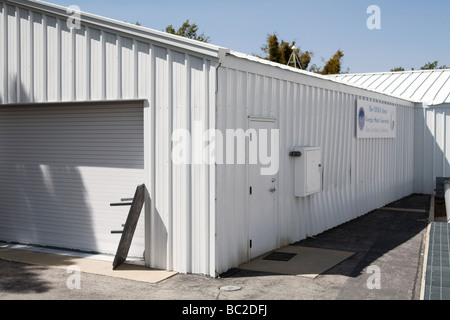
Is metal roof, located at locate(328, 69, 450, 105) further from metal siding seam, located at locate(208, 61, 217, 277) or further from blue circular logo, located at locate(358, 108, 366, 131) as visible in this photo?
metal siding seam, located at locate(208, 61, 217, 277)

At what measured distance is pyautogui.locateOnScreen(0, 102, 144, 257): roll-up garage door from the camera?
27.5ft

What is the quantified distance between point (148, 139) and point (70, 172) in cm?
216

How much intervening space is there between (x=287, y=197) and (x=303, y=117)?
1652mm

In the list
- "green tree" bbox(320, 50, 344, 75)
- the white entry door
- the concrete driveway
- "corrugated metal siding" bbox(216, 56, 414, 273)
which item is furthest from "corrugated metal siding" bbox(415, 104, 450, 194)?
"green tree" bbox(320, 50, 344, 75)

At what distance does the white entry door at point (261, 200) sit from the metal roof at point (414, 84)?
9867 millimetres

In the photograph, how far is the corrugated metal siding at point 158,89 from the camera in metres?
7.21

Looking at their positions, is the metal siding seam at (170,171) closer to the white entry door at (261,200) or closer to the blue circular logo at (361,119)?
the white entry door at (261,200)

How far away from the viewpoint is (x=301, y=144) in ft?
32.0

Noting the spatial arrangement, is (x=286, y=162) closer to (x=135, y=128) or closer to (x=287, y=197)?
(x=287, y=197)

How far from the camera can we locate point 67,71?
27.9 ft

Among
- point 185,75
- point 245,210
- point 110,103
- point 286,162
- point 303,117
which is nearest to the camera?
point 185,75

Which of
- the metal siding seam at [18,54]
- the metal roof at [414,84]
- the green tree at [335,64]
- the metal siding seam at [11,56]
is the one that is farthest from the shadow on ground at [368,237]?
the green tree at [335,64]
